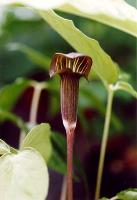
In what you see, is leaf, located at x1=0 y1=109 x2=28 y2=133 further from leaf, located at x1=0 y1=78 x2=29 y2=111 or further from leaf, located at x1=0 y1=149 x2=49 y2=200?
leaf, located at x1=0 y1=149 x2=49 y2=200

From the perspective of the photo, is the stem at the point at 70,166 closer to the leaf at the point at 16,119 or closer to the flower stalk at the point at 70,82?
the flower stalk at the point at 70,82

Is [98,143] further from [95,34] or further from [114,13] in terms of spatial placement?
[114,13]

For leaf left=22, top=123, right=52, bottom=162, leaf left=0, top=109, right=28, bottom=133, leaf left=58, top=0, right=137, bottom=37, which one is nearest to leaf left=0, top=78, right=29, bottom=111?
leaf left=0, top=109, right=28, bottom=133

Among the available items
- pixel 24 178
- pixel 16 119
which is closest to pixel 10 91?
pixel 16 119

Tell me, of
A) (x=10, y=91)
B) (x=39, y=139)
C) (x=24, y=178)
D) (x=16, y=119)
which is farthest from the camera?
(x=10, y=91)

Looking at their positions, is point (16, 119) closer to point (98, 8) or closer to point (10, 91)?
point (10, 91)
